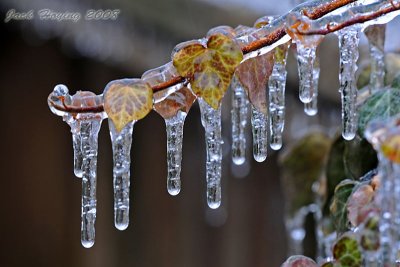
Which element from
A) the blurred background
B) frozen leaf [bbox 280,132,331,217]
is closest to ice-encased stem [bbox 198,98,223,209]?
frozen leaf [bbox 280,132,331,217]

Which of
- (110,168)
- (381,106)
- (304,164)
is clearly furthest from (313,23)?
(110,168)

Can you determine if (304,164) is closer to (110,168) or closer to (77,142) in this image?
(77,142)

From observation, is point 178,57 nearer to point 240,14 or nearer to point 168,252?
point 240,14

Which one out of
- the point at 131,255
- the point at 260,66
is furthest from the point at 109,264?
the point at 260,66

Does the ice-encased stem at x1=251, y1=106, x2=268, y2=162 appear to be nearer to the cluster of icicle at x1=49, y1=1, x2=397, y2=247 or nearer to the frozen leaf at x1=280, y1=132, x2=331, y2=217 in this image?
the cluster of icicle at x1=49, y1=1, x2=397, y2=247

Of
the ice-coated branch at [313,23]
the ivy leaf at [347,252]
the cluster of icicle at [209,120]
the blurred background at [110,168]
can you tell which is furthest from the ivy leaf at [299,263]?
the blurred background at [110,168]

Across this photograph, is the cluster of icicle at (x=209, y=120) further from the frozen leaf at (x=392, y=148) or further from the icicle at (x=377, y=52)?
the frozen leaf at (x=392, y=148)

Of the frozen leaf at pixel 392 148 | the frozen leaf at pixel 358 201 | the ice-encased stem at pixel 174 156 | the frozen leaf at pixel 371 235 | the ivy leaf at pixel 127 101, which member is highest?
the ivy leaf at pixel 127 101
